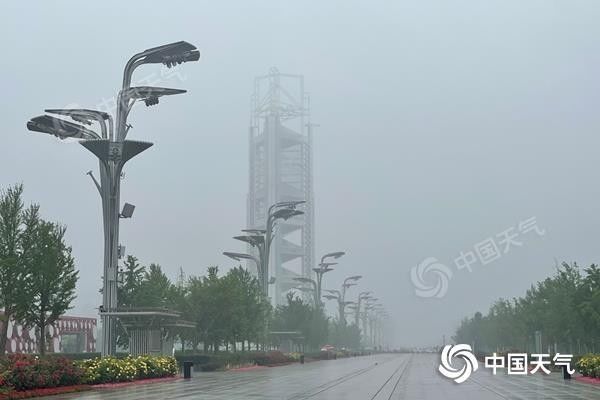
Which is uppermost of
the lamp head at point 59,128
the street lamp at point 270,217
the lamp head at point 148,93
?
the lamp head at point 148,93

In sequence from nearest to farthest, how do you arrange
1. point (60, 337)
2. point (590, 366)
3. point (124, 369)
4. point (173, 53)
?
point (124, 369) < point (590, 366) < point (173, 53) < point (60, 337)

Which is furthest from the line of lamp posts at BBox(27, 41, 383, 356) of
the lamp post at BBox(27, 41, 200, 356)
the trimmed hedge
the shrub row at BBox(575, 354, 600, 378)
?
the shrub row at BBox(575, 354, 600, 378)

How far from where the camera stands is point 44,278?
42.4 metres

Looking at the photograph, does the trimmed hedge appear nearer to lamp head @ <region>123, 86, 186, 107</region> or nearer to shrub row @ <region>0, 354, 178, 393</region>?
shrub row @ <region>0, 354, 178, 393</region>

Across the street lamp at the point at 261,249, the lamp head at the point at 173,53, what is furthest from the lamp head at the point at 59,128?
the street lamp at the point at 261,249

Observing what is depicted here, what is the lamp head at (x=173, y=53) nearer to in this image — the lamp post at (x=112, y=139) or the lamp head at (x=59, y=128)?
the lamp post at (x=112, y=139)

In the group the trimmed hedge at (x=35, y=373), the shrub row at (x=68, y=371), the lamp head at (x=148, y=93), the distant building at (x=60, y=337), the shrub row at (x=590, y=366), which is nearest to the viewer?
the trimmed hedge at (x=35, y=373)

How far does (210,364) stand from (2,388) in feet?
96.9

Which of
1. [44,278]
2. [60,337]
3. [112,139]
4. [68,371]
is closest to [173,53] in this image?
[112,139]

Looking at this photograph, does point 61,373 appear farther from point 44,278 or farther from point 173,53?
point 173,53

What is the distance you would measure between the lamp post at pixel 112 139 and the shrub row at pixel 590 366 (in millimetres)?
23722

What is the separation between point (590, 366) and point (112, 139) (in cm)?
2650

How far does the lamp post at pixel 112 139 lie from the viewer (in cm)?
4069

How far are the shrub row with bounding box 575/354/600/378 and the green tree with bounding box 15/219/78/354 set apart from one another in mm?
26793
